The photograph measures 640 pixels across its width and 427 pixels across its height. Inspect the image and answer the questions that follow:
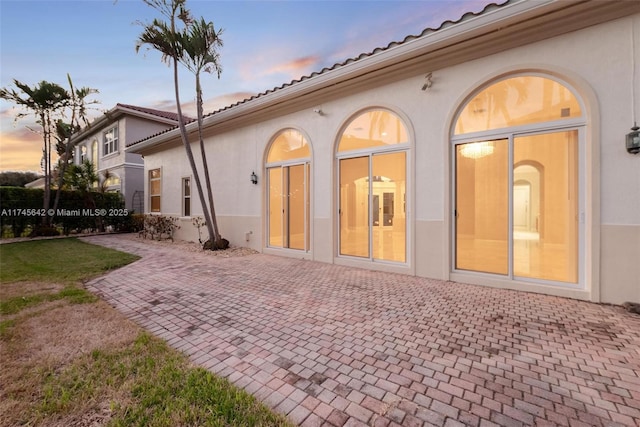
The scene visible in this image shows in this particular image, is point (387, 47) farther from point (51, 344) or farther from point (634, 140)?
point (51, 344)

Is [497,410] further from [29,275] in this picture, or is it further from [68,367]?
[29,275]

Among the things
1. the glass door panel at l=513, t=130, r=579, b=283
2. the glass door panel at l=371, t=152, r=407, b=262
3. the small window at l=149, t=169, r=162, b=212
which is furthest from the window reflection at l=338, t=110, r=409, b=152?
the small window at l=149, t=169, r=162, b=212

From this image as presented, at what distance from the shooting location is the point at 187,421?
6.29 ft

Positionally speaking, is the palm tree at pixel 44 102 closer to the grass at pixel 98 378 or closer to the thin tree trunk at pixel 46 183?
the thin tree trunk at pixel 46 183

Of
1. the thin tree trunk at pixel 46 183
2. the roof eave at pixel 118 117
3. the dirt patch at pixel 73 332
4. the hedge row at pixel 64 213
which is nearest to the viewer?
the dirt patch at pixel 73 332

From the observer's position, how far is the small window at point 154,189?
1361 cm

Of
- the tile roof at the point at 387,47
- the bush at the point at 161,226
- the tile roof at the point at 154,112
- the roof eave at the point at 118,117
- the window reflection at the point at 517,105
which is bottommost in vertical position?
the bush at the point at 161,226

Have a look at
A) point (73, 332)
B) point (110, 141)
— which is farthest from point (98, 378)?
point (110, 141)

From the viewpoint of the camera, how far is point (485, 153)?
213 inches

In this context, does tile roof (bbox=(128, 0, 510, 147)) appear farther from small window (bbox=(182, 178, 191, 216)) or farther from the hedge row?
the hedge row

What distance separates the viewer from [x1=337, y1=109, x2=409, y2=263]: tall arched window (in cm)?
632

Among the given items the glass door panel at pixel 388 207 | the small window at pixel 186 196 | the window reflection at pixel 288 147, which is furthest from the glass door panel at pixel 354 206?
the small window at pixel 186 196

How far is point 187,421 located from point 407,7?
371 inches

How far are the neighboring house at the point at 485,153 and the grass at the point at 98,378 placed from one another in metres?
4.62
